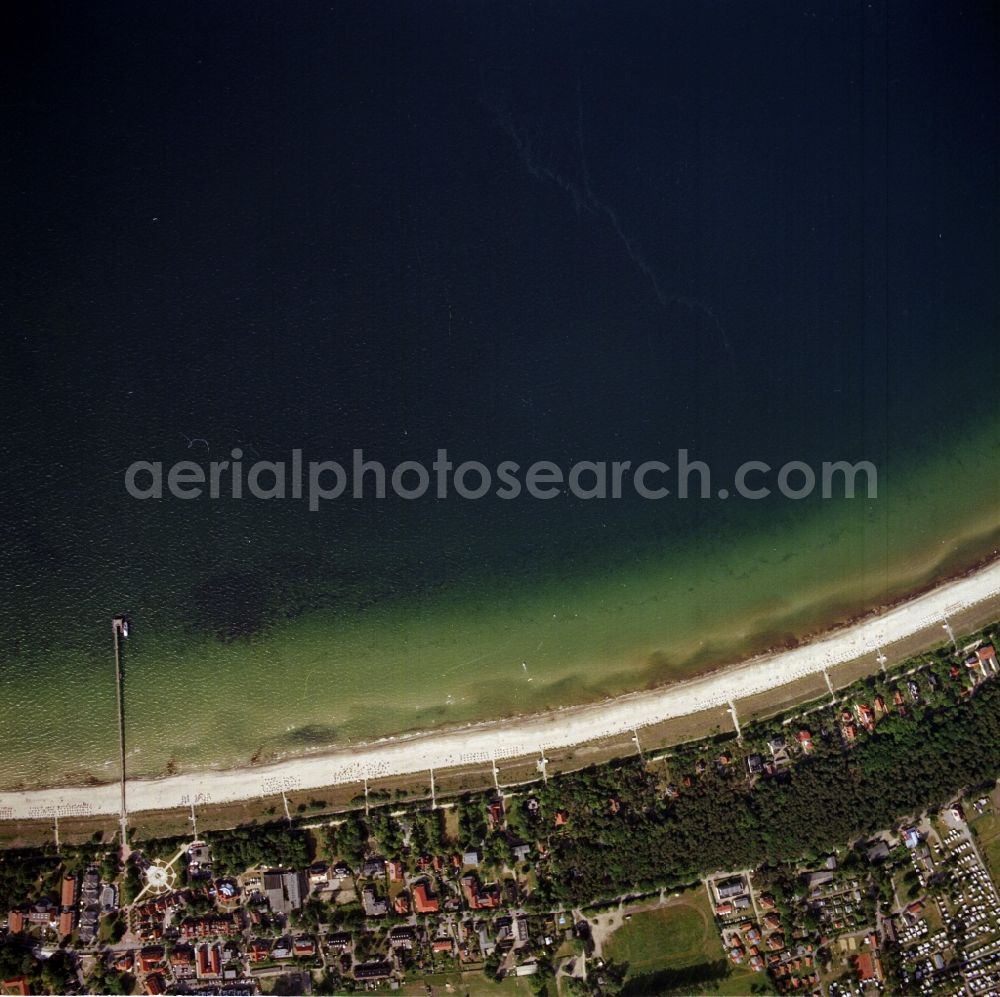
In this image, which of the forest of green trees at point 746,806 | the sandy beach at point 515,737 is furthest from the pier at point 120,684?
the forest of green trees at point 746,806

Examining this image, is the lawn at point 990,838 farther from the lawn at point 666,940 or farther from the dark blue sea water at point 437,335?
the lawn at point 666,940

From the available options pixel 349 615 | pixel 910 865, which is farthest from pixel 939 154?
pixel 349 615

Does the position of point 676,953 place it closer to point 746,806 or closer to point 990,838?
point 746,806

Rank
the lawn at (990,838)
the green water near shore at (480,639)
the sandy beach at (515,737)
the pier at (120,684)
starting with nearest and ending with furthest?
the lawn at (990,838)
the sandy beach at (515,737)
the pier at (120,684)
the green water near shore at (480,639)

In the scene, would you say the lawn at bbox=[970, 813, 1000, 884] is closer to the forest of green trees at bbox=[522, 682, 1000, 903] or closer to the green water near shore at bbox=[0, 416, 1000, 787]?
the forest of green trees at bbox=[522, 682, 1000, 903]

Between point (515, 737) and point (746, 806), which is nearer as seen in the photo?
point (746, 806)

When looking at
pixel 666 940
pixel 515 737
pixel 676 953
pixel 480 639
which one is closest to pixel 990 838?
pixel 676 953

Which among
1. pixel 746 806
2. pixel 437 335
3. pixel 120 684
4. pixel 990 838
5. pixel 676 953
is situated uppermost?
pixel 437 335
